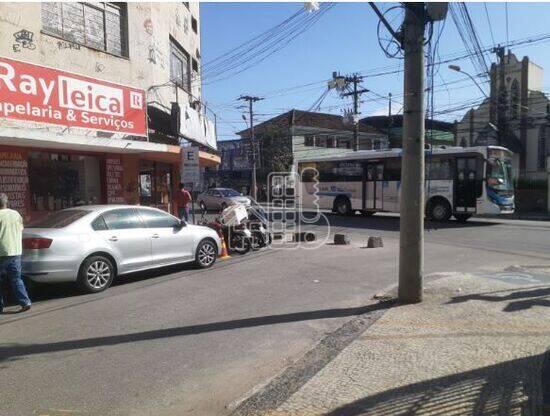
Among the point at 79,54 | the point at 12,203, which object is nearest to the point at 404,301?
the point at 12,203

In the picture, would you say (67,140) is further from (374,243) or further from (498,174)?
(498,174)

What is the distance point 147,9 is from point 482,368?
48.1 ft

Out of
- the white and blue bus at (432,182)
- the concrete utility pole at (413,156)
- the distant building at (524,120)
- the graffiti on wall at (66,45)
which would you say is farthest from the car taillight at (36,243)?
the distant building at (524,120)

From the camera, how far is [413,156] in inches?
275

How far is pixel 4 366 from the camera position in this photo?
5125 mm

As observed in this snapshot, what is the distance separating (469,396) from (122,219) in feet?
22.7

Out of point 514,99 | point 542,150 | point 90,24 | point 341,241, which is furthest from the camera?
point 542,150

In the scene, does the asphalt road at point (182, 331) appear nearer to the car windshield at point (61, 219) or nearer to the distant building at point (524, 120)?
the car windshield at point (61, 219)

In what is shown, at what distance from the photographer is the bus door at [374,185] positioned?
2230cm

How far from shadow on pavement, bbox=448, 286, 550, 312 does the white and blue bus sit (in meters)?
11.6

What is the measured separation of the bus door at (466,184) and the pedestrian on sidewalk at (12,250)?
16482 millimetres

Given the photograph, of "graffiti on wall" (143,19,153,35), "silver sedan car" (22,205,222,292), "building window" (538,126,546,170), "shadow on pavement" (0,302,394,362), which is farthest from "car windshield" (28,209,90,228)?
"building window" (538,126,546,170)
